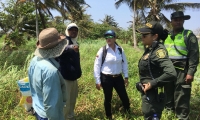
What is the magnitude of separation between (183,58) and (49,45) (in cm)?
221

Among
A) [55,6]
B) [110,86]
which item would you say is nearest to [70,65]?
[110,86]

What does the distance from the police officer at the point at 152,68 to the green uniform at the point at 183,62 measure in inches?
35.9

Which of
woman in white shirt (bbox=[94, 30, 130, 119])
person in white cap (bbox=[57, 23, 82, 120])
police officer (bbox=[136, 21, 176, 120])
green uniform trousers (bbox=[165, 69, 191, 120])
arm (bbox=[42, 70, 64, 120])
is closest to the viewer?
arm (bbox=[42, 70, 64, 120])

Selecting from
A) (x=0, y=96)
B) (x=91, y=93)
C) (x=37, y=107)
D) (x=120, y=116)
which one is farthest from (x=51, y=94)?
(x=91, y=93)

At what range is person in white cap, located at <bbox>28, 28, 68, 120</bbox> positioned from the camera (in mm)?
1742

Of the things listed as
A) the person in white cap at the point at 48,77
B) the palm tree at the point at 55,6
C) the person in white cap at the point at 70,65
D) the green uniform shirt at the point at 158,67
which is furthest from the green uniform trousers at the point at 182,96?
the palm tree at the point at 55,6

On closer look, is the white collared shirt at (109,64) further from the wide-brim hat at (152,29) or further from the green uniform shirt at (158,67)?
the wide-brim hat at (152,29)

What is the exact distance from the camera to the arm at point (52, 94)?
173cm

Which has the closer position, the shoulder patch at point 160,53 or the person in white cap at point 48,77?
the person in white cap at point 48,77

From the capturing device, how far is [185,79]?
10.3 feet

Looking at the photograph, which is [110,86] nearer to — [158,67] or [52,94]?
[158,67]

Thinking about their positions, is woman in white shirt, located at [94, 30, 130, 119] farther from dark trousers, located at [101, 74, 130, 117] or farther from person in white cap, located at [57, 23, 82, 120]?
person in white cap, located at [57, 23, 82, 120]

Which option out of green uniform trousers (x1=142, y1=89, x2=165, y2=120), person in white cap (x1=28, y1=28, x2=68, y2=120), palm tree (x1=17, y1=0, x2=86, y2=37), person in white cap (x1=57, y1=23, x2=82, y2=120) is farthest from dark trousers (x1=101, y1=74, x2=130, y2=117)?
palm tree (x1=17, y1=0, x2=86, y2=37)

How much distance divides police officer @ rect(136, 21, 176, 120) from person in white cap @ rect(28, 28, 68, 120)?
938 millimetres
